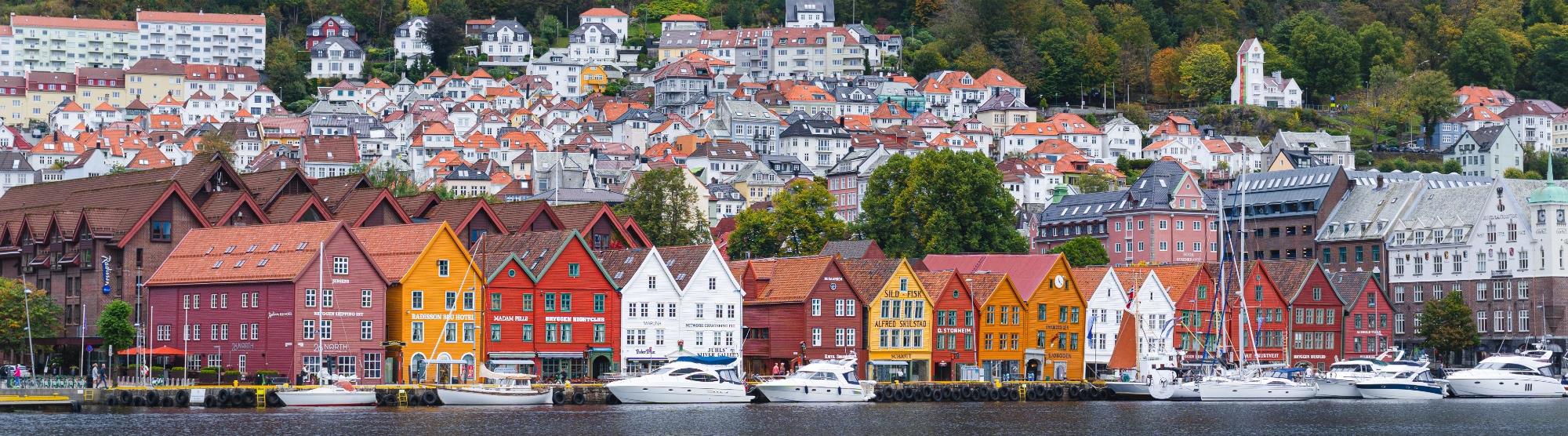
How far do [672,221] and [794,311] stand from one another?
35.9 meters

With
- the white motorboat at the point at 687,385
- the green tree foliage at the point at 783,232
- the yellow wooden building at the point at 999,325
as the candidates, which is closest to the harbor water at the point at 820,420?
the white motorboat at the point at 687,385

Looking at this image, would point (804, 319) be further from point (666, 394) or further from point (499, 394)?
point (499, 394)

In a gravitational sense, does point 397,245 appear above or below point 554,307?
above

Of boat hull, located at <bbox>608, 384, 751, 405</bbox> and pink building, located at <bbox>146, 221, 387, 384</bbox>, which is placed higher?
pink building, located at <bbox>146, 221, 387, 384</bbox>

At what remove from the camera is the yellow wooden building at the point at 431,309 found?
3514 inches

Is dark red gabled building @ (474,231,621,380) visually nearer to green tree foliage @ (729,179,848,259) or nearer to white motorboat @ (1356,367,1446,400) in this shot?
green tree foliage @ (729,179,848,259)

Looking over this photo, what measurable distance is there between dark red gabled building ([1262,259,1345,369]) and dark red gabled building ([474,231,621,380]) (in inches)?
1445

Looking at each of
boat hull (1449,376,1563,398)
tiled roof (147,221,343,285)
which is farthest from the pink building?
boat hull (1449,376,1563,398)

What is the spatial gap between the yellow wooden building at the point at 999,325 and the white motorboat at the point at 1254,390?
989 cm

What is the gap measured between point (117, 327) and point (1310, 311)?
57.1 m

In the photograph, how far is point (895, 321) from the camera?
101 meters

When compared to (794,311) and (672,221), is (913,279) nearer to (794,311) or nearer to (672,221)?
(794,311)

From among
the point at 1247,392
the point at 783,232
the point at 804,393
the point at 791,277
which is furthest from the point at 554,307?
the point at 783,232

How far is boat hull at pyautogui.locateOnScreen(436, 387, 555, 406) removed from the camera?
8475cm
